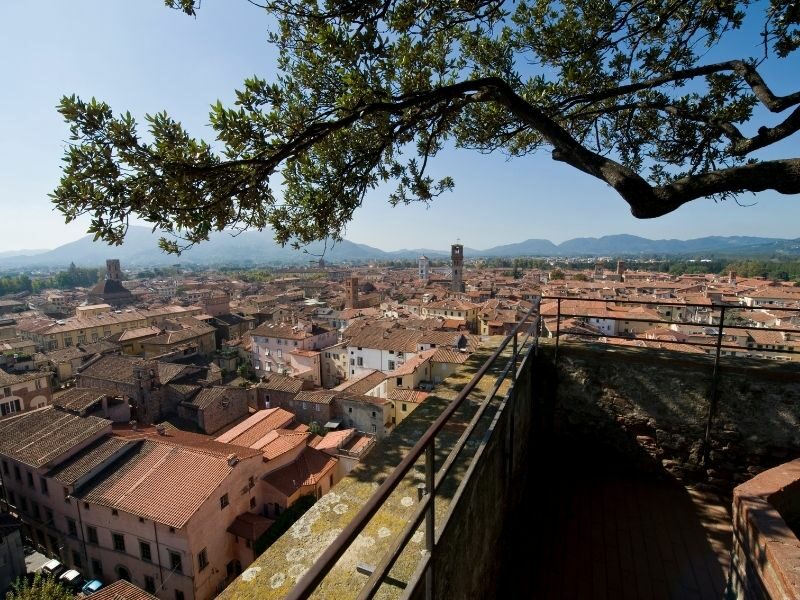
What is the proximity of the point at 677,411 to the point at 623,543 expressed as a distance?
174cm

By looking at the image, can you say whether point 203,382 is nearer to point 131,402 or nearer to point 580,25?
point 131,402

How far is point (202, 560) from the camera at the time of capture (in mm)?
13562

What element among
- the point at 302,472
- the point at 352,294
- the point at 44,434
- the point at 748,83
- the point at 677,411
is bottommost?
the point at 302,472

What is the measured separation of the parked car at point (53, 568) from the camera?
14478mm

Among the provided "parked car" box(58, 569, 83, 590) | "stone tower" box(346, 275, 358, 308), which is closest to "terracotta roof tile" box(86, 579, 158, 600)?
"parked car" box(58, 569, 83, 590)

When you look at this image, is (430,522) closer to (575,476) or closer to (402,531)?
(402,531)

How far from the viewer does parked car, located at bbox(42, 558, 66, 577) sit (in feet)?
47.5

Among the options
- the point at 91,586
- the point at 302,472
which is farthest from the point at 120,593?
the point at 302,472

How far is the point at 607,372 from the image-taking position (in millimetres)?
5023

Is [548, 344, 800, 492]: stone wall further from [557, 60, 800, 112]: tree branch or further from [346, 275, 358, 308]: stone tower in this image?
[346, 275, 358, 308]: stone tower

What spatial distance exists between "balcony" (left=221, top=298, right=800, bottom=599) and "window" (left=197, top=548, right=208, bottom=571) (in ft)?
44.7

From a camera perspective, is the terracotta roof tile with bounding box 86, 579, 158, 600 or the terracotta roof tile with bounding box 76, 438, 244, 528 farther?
the terracotta roof tile with bounding box 76, 438, 244, 528

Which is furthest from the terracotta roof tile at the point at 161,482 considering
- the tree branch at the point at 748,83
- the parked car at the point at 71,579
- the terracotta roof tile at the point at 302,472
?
the tree branch at the point at 748,83

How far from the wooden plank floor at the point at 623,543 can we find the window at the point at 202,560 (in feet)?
45.1
